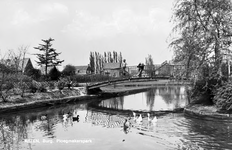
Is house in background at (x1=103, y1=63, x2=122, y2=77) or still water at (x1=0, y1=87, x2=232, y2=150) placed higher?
house in background at (x1=103, y1=63, x2=122, y2=77)

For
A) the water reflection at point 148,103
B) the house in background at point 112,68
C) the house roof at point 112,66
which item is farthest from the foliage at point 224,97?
the house roof at point 112,66

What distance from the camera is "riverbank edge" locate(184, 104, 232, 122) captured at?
19663mm

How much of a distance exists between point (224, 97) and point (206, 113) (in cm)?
195

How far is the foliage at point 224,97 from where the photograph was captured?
1955 centimetres

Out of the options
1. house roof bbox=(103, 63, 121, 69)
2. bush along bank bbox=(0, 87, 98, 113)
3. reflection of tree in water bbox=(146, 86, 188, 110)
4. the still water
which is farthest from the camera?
house roof bbox=(103, 63, 121, 69)

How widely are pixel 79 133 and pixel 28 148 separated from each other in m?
4.17

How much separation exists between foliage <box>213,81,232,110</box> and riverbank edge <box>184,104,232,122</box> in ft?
2.07

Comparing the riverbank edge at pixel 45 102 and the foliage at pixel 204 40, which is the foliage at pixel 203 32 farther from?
the riverbank edge at pixel 45 102

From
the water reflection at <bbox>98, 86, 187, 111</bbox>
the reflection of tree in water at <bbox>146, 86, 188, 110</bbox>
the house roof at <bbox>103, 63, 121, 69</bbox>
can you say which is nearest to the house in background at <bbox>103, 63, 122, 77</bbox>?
the house roof at <bbox>103, 63, 121, 69</bbox>

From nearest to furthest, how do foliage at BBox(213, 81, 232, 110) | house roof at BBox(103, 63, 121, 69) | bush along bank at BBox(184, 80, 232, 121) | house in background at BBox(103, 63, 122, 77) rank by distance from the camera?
1. foliage at BBox(213, 81, 232, 110)
2. bush along bank at BBox(184, 80, 232, 121)
3. house in background at BBox(103, 63, 122, 77)
4. house roof at BBox(103, 63, 121, 69)

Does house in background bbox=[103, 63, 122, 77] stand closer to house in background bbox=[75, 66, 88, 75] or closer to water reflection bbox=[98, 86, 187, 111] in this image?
house in background bbox=[75, 66, 88, 75]

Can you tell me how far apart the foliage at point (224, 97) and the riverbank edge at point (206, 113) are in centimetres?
63

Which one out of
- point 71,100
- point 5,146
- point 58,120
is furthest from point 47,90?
point 5,146

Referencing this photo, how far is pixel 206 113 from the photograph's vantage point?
2112 centimetres
